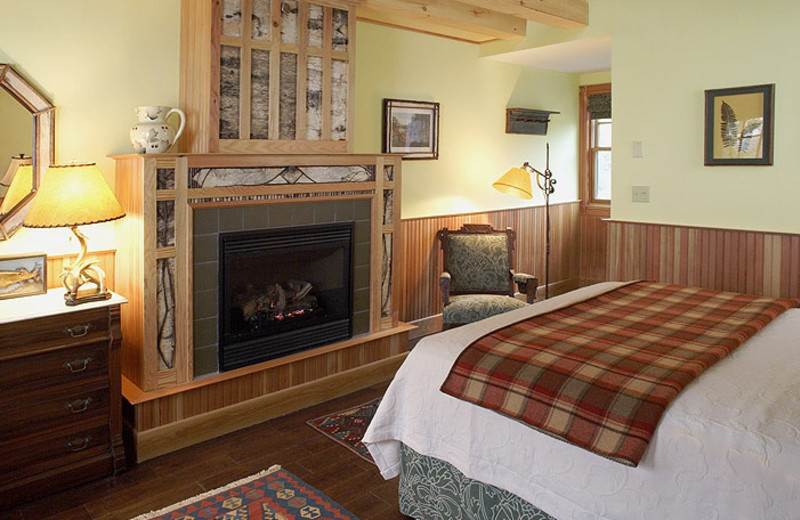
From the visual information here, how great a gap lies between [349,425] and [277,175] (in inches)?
54.3

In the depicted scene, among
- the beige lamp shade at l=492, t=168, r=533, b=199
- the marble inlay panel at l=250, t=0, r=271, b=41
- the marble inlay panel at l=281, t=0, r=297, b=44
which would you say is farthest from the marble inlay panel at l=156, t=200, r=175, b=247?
the beige lamp shade at l=492, t=168, r=533, b=199

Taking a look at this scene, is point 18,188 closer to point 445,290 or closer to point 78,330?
point 78,330

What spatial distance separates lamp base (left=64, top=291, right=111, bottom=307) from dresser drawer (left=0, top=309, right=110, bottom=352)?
0.07 m

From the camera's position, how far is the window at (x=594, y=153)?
6.53 m

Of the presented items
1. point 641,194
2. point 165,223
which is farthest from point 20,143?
point 641,194

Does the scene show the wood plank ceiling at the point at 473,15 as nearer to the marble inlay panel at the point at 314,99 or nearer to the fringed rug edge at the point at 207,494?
the marble inlay panel at the point at 314,99

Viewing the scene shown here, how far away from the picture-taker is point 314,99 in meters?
3.73

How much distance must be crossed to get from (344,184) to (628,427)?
7.93 ft

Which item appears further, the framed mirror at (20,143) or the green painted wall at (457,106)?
the green painted wall at (457,106)

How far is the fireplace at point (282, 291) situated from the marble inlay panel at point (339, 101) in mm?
541

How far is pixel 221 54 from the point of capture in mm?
3307

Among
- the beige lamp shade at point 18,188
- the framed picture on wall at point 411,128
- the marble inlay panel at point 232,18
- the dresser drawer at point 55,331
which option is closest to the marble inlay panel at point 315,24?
the marble inlay panel at point 232,18

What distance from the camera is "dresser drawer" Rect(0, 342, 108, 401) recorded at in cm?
264

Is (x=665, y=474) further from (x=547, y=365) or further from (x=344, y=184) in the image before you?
(x=344, y=184)
